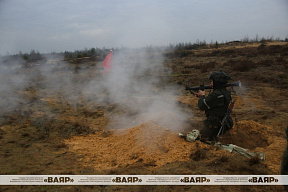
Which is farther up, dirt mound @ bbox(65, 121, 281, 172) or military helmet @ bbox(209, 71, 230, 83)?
military helmet @ bbox(209, 71, 230, 83)

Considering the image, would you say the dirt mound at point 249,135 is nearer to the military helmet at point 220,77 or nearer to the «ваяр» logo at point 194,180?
the military helmet at point 220,77

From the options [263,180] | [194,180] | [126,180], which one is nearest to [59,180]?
[126,180]

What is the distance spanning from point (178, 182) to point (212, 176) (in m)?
0.51

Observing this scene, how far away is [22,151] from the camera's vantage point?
169 inches

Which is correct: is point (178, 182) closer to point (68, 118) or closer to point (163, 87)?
point (68, 118)

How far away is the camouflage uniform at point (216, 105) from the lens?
405 cm

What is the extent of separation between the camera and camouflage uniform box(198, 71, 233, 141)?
4047 millimetres

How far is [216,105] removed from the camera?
162 inches

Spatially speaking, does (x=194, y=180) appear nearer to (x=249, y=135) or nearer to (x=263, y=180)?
(x=263, y=180)

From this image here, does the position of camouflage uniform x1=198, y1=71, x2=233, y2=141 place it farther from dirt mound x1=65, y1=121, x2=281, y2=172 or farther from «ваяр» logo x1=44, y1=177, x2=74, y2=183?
«ваяр» logo x1=44, y1=177, x2=74, y2=183

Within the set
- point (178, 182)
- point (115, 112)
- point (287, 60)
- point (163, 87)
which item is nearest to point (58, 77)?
point (163, 87)

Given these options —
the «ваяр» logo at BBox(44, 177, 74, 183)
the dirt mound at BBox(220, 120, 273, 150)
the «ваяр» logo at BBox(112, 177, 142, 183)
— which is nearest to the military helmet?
the dirt mound at BBox(220, 120, 273, 150)

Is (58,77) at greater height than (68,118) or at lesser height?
greater

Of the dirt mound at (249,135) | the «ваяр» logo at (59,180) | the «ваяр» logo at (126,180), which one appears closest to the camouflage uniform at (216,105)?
the dirt mound at (249,135)
